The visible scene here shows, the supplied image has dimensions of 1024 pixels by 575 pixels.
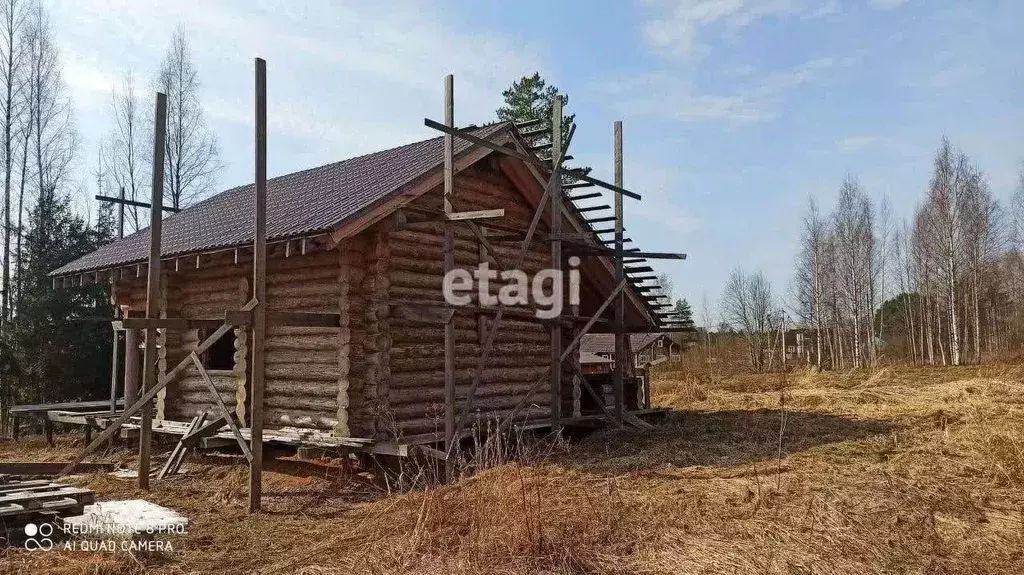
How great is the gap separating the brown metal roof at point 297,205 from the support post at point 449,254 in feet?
1.50

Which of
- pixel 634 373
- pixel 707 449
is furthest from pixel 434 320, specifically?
pixel 634 373

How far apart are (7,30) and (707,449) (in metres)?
26.8

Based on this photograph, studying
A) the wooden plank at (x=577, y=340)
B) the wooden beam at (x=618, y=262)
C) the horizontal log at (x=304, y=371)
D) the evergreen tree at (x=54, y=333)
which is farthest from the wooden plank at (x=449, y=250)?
the evergreen tree at (x=54, y=333)

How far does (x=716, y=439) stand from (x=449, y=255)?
251 inches

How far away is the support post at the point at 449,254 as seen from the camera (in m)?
10.5

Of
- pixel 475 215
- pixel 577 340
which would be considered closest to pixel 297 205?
pixel 475 215

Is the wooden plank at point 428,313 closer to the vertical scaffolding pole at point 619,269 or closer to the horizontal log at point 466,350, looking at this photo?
the horizontal log at point 466,350

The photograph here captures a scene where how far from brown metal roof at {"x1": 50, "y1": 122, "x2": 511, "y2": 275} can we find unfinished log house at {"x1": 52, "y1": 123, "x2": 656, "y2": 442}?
0.06 metres

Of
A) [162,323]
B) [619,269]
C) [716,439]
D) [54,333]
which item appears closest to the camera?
[162,323]

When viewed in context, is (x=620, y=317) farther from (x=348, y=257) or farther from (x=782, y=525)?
(x=782, y=525)

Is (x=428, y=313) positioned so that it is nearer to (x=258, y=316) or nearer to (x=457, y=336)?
(x=457, y=336)

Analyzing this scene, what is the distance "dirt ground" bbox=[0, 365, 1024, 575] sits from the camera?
5715 mm

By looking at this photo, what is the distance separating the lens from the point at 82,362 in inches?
847

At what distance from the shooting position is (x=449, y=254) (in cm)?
1127
